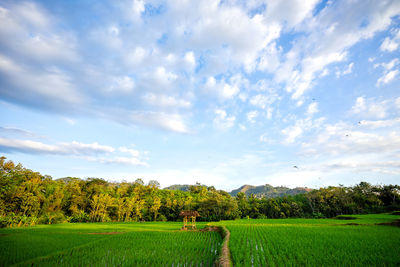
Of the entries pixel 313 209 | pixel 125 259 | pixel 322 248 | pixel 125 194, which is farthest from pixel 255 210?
pixel 125 259

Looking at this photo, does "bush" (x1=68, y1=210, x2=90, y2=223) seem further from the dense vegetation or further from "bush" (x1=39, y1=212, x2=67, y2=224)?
"bush" (x1=39, y1=212, x2=67, y2=224)

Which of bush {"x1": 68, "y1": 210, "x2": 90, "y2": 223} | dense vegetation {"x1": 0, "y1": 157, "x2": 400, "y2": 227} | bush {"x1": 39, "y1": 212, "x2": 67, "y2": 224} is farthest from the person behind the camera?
bush {"x1": 68, "y1": 210, "x2": 90, "y2": 223}

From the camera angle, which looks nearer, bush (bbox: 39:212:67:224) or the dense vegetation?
the dense vegetation

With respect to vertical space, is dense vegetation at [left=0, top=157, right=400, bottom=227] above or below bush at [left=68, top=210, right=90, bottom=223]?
above

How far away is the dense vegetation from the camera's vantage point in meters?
26.1

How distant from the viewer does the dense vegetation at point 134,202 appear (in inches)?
1026

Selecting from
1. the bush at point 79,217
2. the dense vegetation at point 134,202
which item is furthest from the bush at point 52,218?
the bush at point 79,217

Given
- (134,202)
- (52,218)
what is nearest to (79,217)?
(52,218)

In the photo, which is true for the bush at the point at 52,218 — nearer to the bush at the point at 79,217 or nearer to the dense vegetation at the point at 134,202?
the dense vegetation at the point at 134,202

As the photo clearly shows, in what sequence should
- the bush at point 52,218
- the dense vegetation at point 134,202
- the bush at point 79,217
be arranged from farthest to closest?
the bush at point 79,217, the bush at point 52,218, the dense vegetation at point 134,202

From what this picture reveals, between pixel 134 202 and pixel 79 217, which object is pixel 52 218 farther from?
pixel 134 202

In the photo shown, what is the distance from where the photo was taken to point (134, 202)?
41.0 meters

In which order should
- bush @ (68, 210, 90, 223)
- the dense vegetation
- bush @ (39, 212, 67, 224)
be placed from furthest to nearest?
bush @ (68, 210, 90, 223) → bush @ (39, 212, 67, 224) → the dense vegetation

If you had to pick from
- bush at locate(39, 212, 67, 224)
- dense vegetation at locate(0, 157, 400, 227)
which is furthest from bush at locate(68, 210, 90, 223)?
bush at locate(39, 212, 67, 224)
